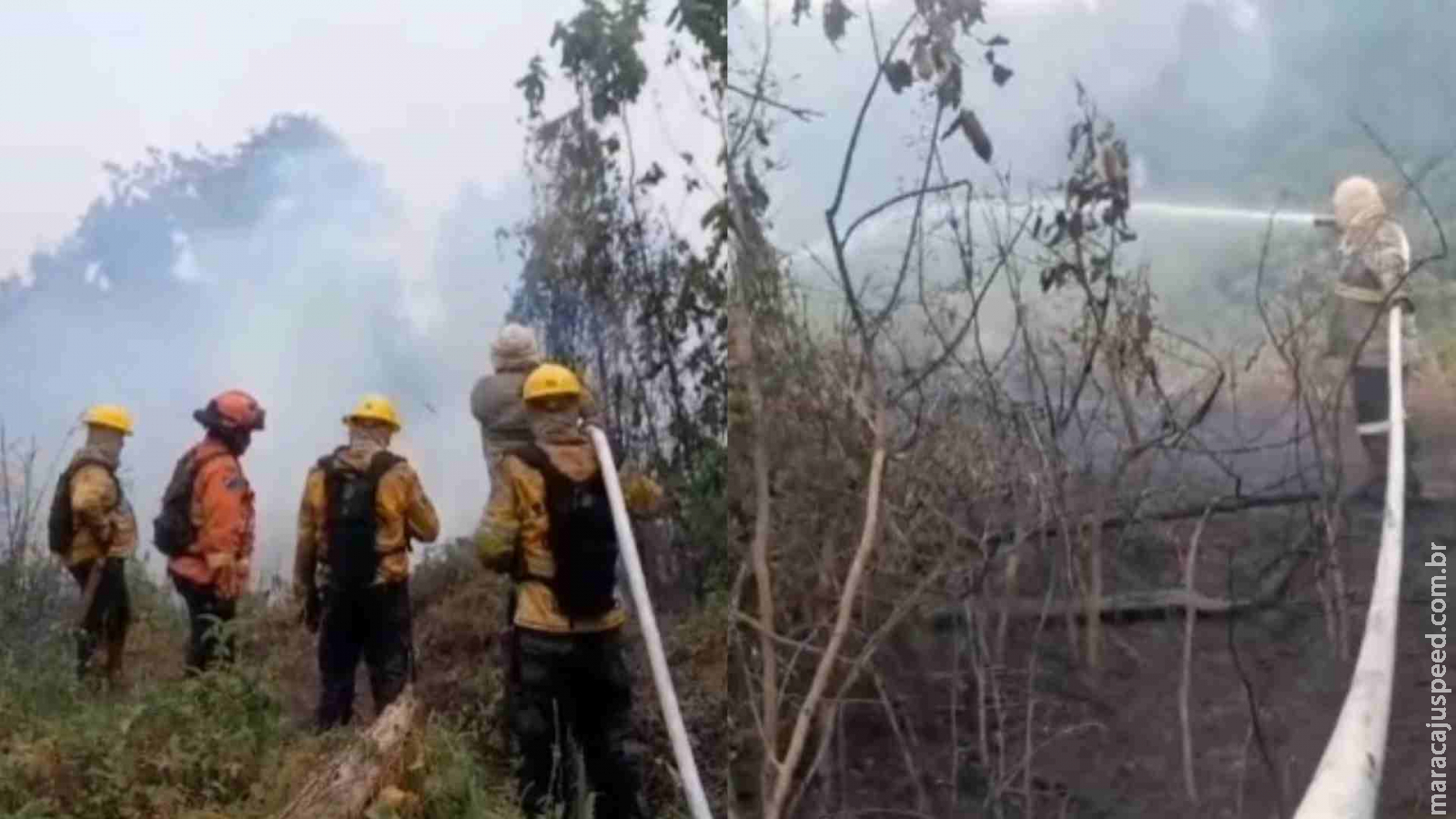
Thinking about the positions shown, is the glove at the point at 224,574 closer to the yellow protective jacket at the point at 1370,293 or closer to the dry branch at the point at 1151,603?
the dry branch at the point at 1151,603

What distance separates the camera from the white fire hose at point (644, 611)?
9.07ft

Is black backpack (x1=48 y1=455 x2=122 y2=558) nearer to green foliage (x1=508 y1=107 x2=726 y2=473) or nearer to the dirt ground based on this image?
green foliage (x1=508 y1=107 x2=726 y2=473)

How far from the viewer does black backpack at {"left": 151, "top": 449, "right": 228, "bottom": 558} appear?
9.83ft

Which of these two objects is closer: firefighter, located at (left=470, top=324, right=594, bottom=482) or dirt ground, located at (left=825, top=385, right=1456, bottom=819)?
dirt ground, located at (left=825, top=385, right=1456, bottom=819)

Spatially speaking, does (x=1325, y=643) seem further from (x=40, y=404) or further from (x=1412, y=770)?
(x=40, y=404)

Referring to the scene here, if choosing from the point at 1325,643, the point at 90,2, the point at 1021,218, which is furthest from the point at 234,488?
the point at 1325,643

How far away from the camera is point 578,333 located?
2.90 m

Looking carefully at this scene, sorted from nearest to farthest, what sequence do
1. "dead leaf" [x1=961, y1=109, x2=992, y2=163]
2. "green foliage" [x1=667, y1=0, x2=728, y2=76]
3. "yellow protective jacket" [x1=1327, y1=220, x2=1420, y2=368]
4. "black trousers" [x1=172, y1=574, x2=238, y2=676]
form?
"yellow protective jacket" [x1=1327, y1=220, x2=1420, y2=368], "dead leaf" [x1=961, y1=109, x2=992, y2=163], "green foliage" [x1=667, y1=0, x2=728, y2=76], "black trousers" [x1=172, y1=574, x2=238, y2=676]

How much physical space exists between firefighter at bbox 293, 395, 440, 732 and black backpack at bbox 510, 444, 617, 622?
202 millimetres

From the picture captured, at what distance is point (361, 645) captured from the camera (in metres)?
2.94

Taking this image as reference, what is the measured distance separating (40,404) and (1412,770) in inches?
84.9

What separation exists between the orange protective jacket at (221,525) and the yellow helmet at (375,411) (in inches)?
8.4

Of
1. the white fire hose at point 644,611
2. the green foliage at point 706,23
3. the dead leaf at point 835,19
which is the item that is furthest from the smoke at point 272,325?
the dead leaf at point 835,19

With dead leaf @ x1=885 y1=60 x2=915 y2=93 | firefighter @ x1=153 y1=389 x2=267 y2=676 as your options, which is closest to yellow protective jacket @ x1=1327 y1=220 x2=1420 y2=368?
dead leaf @ x1=885 y1=60 x2=915 y2=93
